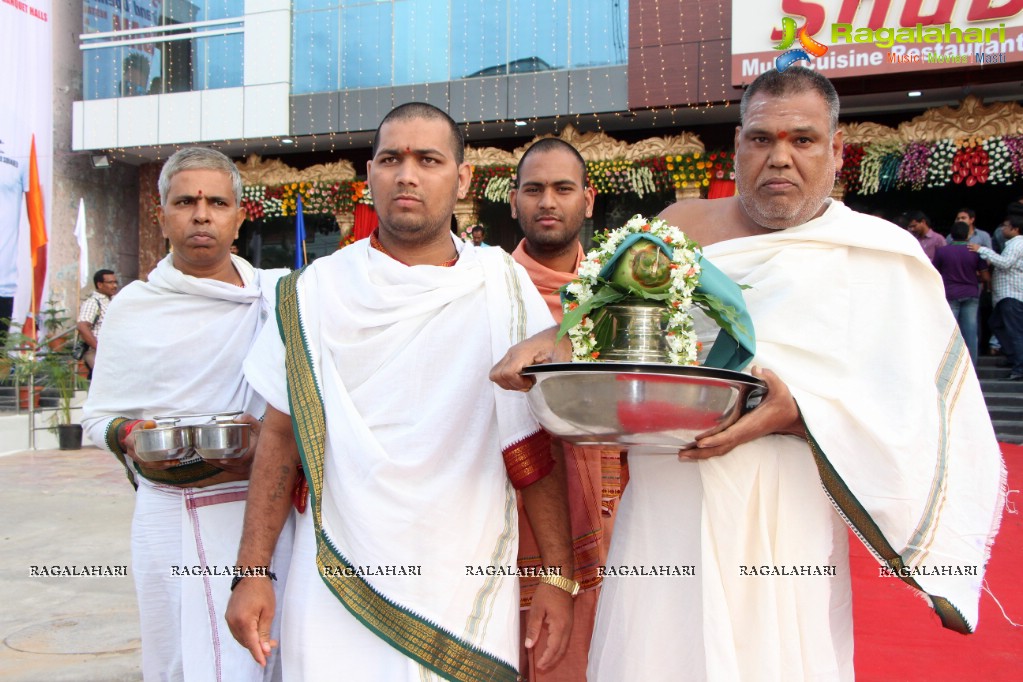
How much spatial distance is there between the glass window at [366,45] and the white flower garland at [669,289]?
1382 cm

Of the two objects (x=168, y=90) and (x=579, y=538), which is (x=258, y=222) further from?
(x=579, y=538)

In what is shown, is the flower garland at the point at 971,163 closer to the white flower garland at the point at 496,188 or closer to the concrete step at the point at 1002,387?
the concrete step at the point at 1002,387

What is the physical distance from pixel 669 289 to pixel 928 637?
293 centimetres

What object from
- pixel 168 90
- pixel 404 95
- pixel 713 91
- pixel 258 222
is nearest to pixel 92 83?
pixel 168 90

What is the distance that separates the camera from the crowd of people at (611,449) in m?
2.04

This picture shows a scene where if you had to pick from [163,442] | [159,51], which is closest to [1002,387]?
[163,442]

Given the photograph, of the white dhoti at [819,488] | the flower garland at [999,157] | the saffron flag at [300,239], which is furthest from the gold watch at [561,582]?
the flower garland at [999,157]

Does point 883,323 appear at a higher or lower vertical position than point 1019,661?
higher

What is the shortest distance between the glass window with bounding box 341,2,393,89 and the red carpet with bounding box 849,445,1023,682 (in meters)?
12.3

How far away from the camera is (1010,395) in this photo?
9.75 m

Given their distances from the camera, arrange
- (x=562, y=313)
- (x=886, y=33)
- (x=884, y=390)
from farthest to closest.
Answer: (x=886, y=33), (x=562, y=313), (x=884, y=390)

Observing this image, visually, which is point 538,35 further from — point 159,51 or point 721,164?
point 159,51

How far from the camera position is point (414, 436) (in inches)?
84.5

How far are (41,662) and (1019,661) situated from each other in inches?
167
